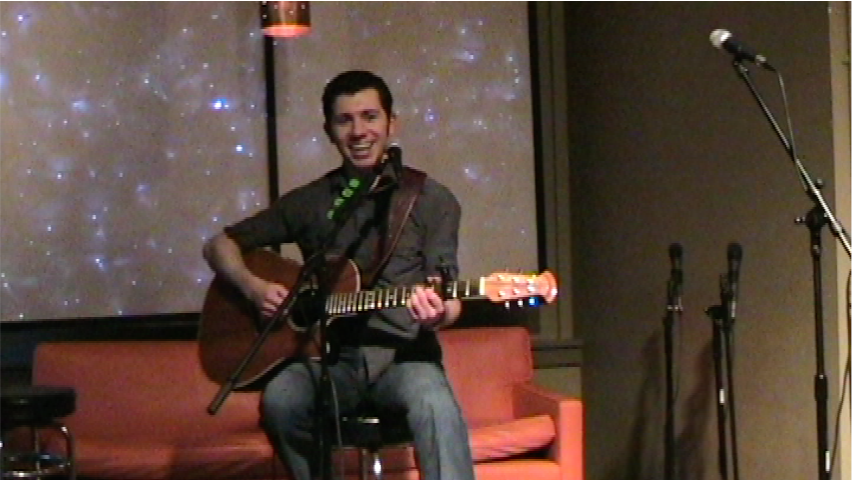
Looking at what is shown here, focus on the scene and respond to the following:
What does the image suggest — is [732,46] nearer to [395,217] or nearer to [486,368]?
[395,217]

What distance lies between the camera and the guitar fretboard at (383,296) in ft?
10.4

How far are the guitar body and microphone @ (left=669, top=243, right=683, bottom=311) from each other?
123 centimetres

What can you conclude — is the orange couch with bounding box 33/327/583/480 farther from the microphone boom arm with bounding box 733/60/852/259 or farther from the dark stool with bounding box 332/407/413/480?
the microphone boom arm with bounding box 733/60/852/259

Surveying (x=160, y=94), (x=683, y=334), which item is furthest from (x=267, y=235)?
(x=683, y=334)

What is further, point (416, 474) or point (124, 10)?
point (124, 10)

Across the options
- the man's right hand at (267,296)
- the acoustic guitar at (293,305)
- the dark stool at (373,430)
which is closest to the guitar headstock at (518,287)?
the acoustic guitar at (293,305)

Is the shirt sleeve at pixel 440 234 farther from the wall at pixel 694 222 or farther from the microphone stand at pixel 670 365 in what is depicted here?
the wall at pixel 694 222

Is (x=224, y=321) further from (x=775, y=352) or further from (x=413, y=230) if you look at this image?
(x=775, y=352)

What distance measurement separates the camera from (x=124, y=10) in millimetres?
4543

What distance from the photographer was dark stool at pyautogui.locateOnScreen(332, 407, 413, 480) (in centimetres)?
336

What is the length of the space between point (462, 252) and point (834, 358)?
1385 millimetres

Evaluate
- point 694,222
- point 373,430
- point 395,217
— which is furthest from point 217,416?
point 694,222

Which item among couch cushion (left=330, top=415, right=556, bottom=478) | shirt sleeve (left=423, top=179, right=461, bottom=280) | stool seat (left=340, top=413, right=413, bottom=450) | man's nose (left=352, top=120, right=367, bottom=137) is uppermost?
man's nose (left=352, top=120, right=367, bottom=137)

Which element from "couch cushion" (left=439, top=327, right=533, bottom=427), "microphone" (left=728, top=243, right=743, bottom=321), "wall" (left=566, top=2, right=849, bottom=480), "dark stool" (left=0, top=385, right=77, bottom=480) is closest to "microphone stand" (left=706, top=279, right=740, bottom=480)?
"microphone" (left=728, top=243, right=743, bottom=321)
